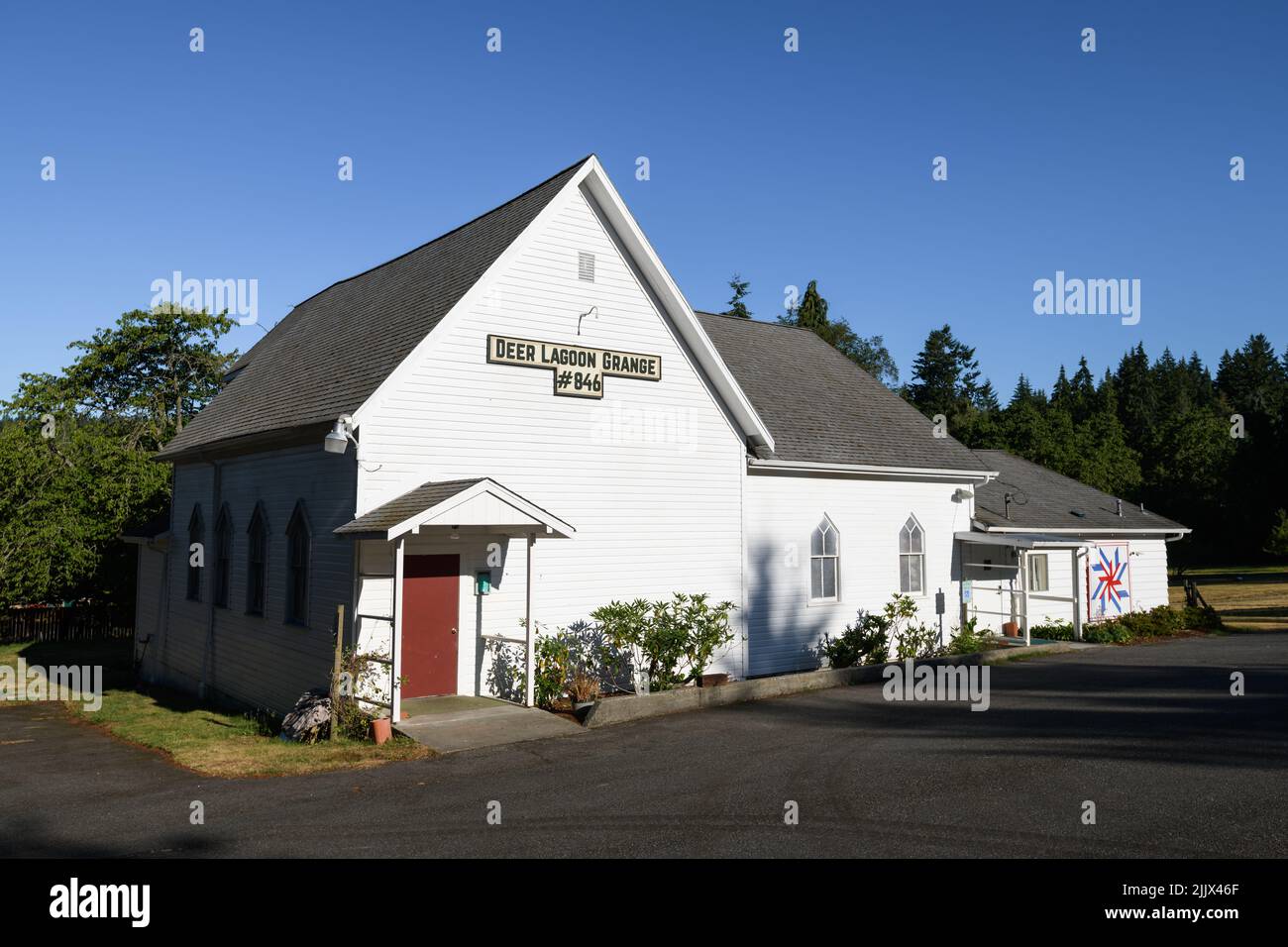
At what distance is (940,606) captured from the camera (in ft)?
71.9

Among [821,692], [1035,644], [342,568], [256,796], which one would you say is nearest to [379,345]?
[342,568]

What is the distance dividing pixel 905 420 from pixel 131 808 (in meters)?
19.5

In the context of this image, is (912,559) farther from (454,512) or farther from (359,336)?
(359,336)

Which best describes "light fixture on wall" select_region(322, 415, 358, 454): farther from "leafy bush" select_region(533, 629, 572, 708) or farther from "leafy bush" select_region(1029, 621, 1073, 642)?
"leafy bush" select_region(1029, 621, 1073, 642)

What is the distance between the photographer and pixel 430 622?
1409 cm

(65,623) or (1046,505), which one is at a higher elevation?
(1046,505)

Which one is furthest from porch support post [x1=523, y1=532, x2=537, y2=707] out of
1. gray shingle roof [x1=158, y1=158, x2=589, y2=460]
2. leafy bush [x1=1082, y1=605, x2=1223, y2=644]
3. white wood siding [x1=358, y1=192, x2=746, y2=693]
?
leafy bush [x1=1082, y1=605, x2=1223, y2=644]

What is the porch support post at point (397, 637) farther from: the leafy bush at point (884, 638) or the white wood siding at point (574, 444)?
the leafy bush at point (884, 638)

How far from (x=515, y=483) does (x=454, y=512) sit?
2573 millimetres

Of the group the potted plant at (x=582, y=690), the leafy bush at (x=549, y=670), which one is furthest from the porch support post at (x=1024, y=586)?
the leafy bush at (x=549, y=670)

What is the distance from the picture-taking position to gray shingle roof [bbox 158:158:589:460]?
14805mm

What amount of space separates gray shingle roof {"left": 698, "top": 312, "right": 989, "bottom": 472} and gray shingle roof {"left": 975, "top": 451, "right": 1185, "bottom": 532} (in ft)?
10.2

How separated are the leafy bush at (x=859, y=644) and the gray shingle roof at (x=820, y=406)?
11.9ft

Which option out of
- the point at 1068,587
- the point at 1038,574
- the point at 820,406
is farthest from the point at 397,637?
the point at 1068,587
